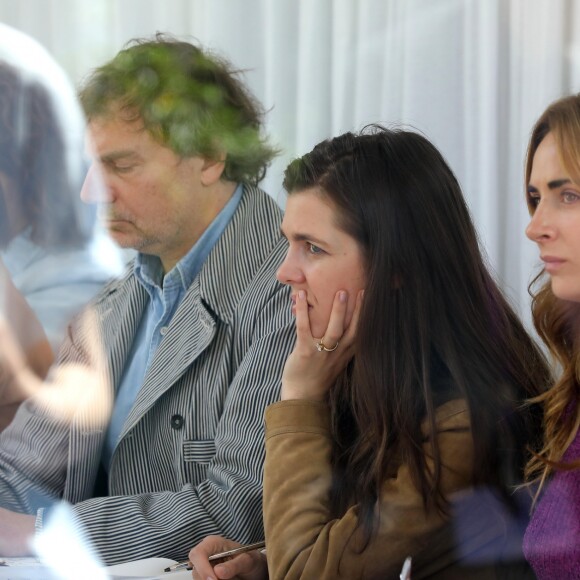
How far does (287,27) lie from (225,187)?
8.9 inches

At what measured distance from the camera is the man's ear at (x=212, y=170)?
1.31 metres

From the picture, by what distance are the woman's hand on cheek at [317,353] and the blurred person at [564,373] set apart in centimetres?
21

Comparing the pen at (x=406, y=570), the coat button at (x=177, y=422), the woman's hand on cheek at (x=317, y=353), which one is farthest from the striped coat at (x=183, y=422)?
the pen at (x=406, y=570)

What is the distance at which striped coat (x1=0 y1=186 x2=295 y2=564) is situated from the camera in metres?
1.17

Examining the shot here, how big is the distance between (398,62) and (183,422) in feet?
1.71

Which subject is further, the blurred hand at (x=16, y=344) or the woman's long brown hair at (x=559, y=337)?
the blurred hand at (x=16, y=344)

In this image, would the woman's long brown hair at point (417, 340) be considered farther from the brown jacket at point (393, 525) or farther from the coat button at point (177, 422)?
the coat button at point (177, 422)

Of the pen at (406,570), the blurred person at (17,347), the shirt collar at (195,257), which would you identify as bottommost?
the pen at (406,570)

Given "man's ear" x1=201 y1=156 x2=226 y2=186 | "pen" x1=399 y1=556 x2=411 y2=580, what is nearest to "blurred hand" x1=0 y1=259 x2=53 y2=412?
"man's ear" x1=201 y1=156 x2=226 y2=186

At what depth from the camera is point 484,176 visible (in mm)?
1195

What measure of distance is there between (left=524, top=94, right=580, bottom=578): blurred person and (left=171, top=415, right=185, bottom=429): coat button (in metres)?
0.46

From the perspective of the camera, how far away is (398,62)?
3.99ft

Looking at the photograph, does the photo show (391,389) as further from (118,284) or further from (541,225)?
(118,284)

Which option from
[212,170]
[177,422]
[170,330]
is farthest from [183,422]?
[212,170]
